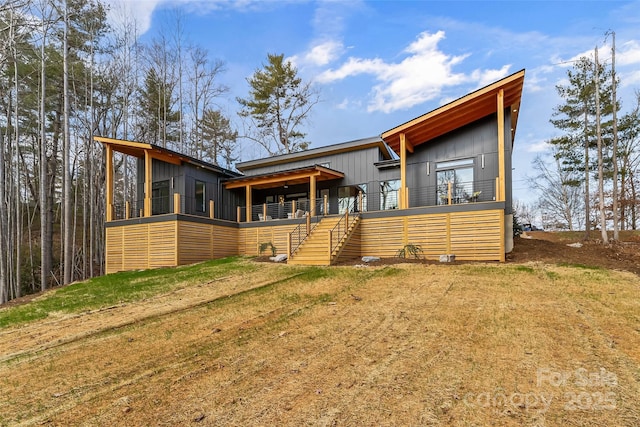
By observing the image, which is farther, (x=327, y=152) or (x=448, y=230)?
(x=327, y=152)

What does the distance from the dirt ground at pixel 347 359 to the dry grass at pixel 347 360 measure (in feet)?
0.06

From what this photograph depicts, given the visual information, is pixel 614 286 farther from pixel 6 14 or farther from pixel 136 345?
pixel 6 14

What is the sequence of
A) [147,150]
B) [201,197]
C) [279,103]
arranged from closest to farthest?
[147,150]
[201,197]
[279,103]

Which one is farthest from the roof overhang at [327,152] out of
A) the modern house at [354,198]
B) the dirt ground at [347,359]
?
the dirt ground at [347,359]

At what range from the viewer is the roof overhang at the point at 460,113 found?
10.6 metres

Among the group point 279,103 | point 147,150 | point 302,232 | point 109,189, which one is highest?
point 279,103

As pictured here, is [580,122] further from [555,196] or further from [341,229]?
[341,229]

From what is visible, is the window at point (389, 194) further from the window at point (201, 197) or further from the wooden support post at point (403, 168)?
the window at point (201, 197)

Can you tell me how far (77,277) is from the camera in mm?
20281

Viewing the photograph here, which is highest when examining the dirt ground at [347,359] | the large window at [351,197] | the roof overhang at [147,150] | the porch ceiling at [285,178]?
the roof overhang at [147,150]

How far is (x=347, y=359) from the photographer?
144 inches

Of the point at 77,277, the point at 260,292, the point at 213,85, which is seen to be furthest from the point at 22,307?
the point at 213,85

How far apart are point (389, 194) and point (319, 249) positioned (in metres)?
5.07

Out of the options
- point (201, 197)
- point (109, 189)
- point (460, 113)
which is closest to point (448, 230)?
point (460, 113)
